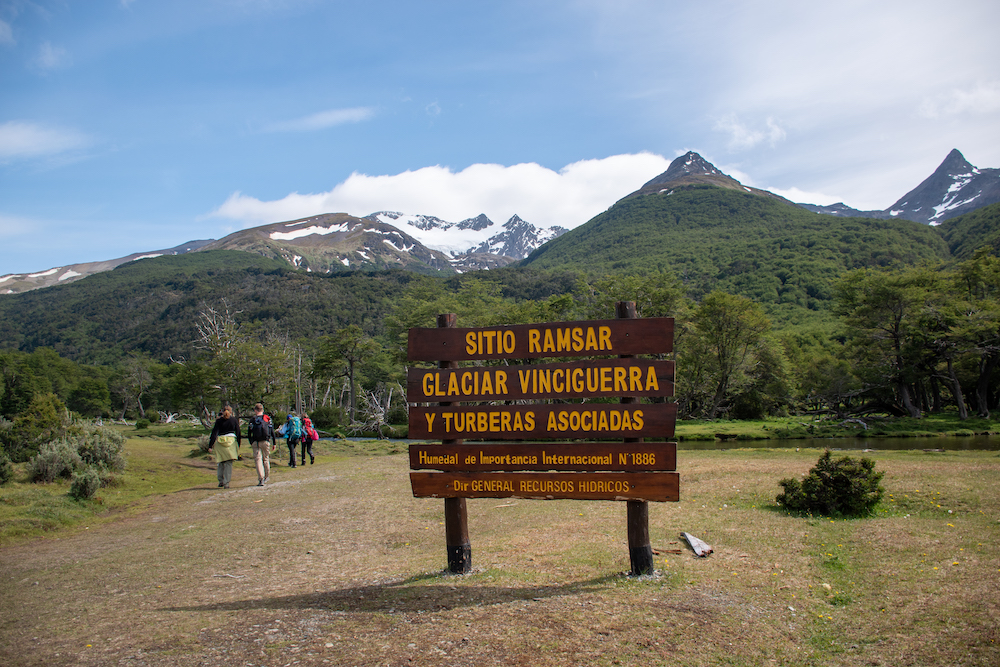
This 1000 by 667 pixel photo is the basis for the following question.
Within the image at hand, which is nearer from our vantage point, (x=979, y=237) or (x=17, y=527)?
(x=17, y=527)

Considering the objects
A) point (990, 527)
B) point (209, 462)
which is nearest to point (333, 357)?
point (209, 462)

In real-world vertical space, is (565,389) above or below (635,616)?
above

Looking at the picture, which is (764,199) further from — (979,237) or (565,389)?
(565,389)

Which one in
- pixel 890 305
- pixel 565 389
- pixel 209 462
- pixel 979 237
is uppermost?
pixel 979 237

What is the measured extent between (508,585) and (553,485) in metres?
1.15

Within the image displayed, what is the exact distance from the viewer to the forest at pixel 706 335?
40031mm

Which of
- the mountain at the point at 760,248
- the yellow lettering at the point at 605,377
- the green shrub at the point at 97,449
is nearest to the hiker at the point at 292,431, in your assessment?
the green shrub at the point at 97,449

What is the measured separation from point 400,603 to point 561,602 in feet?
5.20

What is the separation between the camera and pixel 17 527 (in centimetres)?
970

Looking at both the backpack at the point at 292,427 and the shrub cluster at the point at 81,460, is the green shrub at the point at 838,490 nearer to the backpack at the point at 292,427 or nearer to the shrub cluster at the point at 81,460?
the shrub cluster at the point at 81,460

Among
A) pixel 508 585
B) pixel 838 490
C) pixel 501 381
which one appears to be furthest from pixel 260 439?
pixel 838 490

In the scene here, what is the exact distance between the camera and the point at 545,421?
6785mm

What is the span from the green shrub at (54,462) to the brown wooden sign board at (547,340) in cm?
1108

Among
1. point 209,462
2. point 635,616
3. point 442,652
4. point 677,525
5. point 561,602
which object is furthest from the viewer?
point 209,462
